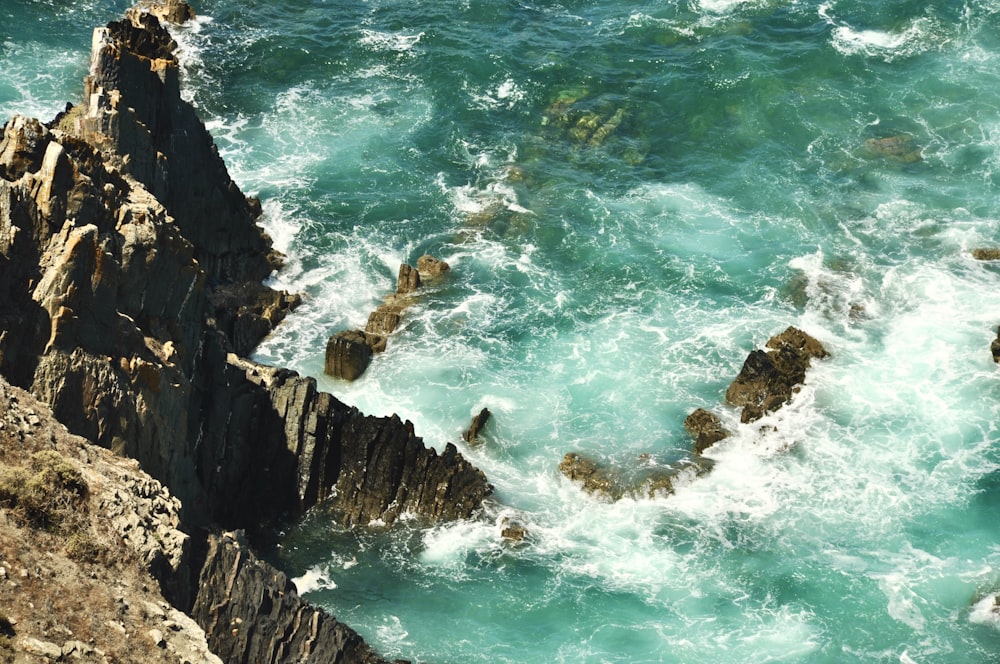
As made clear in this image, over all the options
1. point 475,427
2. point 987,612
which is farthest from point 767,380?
point 987,612

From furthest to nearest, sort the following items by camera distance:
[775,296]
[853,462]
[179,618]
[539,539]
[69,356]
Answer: [775,296] < [853,462] < [539,539] < [69,356] < [179,618]

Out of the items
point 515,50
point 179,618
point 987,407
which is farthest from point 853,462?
point 515,50

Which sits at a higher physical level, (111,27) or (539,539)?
(111,27)

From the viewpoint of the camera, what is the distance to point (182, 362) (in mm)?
50438

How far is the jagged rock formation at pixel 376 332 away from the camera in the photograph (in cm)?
6788

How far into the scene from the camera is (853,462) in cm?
6412

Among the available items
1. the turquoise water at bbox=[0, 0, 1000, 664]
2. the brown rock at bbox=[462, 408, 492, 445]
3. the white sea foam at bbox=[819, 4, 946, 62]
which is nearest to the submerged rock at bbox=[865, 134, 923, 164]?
the turquoise water at bbox=[0, 0, 1000, 664]

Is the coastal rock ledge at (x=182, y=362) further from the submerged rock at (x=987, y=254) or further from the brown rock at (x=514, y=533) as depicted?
the submerged rock at (x=987, y=254)

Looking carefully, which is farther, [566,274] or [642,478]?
[566,274]

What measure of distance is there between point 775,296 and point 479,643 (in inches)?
1296

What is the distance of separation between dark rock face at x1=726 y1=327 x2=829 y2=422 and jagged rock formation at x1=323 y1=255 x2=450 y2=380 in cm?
1981

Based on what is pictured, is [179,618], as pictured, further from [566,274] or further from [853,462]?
[566,274]

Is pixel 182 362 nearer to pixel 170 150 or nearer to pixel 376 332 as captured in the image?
pixel 170 150

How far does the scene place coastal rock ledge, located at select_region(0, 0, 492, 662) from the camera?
42656mm
